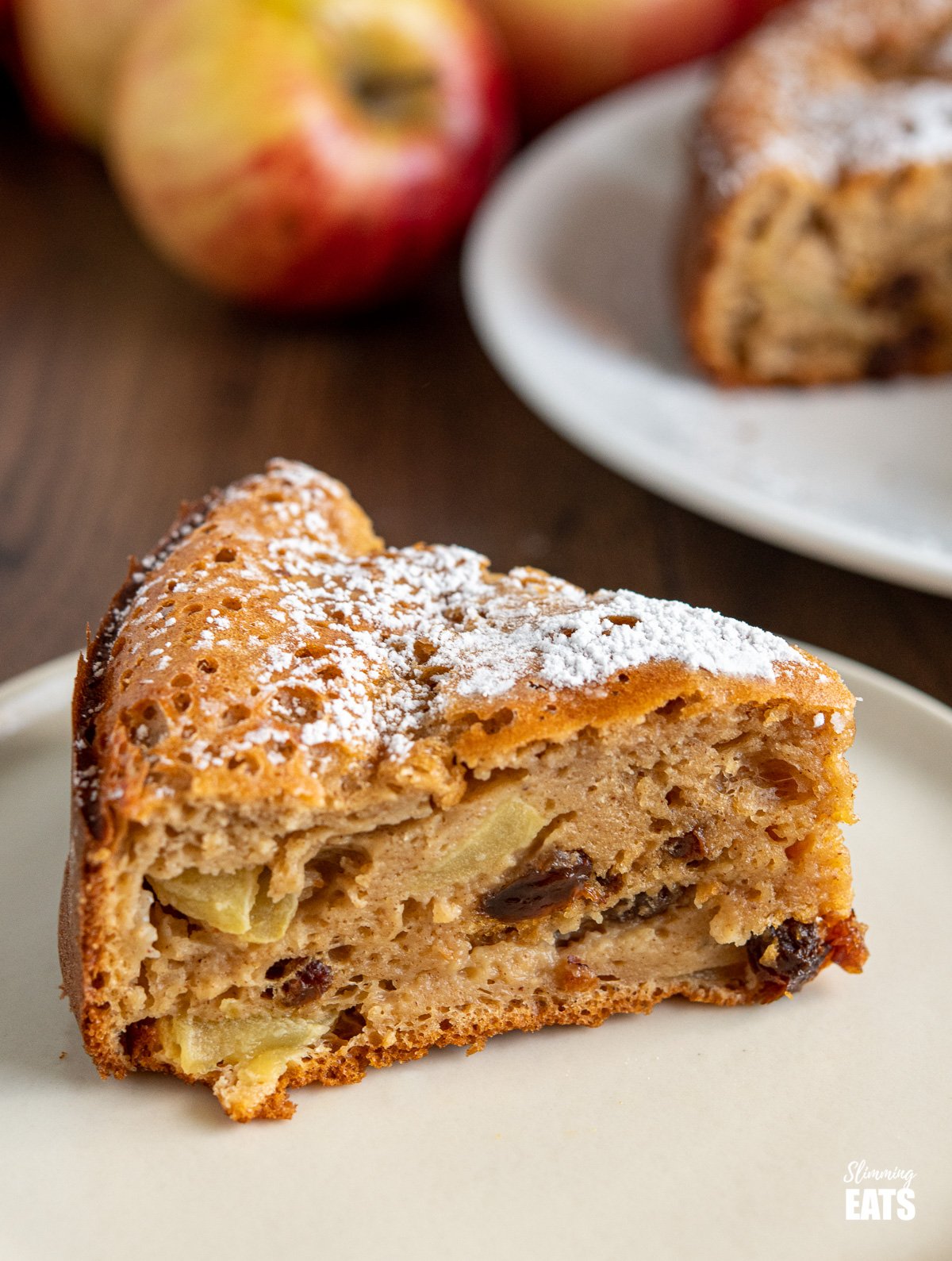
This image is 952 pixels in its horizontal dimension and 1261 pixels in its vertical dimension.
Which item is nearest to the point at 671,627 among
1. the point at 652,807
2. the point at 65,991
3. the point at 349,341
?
the point at 652,807

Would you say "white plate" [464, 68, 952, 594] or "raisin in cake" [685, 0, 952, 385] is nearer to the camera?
"white plate" [464, 68, 952, 594]

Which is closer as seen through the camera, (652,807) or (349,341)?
(652,807)

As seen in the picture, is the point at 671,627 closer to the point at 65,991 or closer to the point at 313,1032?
the point at 313,1032

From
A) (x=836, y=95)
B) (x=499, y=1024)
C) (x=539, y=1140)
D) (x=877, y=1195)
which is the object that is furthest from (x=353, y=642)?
(x=836, y=95)

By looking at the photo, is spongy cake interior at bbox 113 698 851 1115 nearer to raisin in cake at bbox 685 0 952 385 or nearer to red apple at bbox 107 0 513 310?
raisin in cake at bbox 685 0 952 385

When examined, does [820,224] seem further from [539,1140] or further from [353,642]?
[539,1140]

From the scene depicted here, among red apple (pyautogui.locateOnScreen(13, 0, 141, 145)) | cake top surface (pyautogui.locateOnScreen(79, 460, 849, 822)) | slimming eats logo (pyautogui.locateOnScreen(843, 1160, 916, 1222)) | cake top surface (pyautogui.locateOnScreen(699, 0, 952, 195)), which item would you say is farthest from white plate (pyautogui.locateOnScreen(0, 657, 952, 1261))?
red apple (pyautogui.locateOnScreen(13, 0, 141, 145))

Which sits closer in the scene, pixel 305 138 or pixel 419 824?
pixel 419 824
